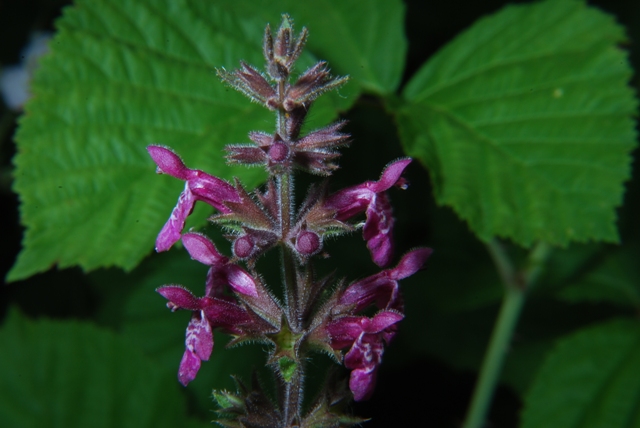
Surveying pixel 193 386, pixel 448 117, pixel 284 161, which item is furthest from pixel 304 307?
pixel 193 386

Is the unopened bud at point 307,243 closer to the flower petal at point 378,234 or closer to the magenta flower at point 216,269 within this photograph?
the flower petal at point 378,234

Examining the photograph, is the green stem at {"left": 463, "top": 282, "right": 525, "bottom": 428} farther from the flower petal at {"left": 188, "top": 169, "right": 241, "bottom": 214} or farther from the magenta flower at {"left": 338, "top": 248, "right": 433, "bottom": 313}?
the flower petal at {"left": 188, "top": 169, "right": 241, "bottom": 214}

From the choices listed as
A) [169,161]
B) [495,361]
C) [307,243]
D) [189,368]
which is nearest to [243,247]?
[307,243]

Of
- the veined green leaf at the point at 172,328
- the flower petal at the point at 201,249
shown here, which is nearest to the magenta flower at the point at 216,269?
the flower petal at the point at 201,249

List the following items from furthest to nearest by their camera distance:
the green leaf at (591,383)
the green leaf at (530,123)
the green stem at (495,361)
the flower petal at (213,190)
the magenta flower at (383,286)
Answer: the green stem at (495,361), the green leaf at (591,383), the green leaf at (530,123), the magenta flower at (383,286), the flower petal at (213,190)

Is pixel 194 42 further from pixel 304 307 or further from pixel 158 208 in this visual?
pixel 304 307

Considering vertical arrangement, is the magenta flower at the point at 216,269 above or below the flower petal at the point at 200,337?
above
